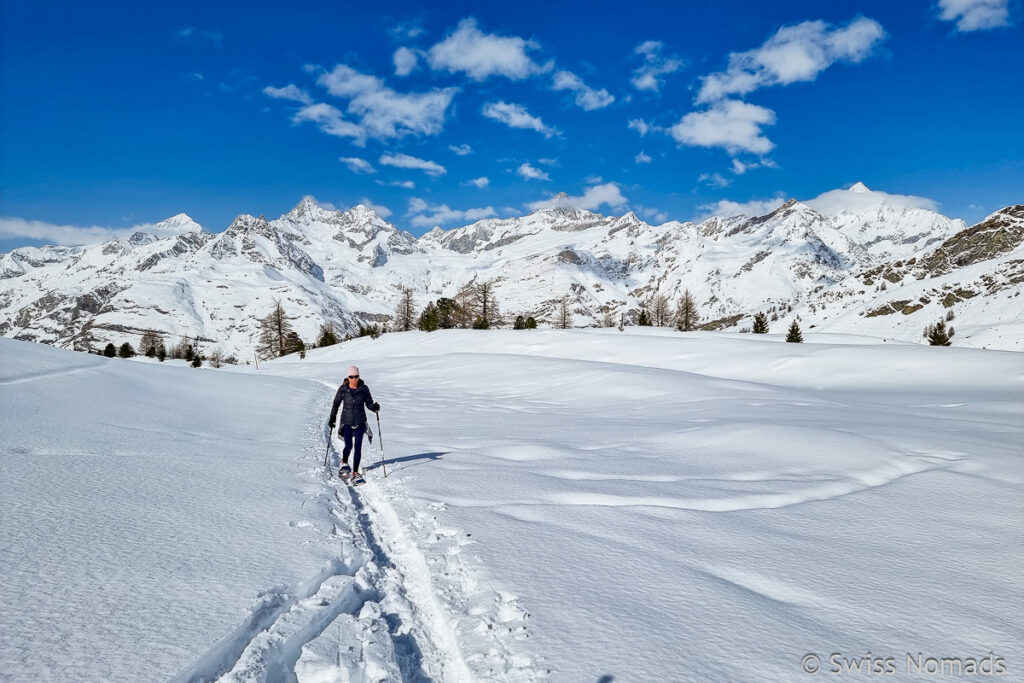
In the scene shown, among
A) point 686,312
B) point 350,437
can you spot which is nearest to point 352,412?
point 350,437

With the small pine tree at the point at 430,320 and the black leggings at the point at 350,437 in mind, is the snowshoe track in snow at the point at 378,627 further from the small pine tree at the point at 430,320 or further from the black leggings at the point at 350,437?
the small pine tree at the point at 430,320

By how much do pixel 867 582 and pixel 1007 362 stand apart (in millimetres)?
20231

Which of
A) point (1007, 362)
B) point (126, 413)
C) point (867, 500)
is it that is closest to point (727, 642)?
point (867, 500)

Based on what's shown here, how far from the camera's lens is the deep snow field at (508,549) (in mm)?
3240

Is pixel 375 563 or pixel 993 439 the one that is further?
pixel 993 439

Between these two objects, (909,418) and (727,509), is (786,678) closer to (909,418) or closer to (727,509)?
(727,509)

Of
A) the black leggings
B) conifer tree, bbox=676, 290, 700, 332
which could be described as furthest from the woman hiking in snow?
conifer tree, bbox=676, 290, 700, 332

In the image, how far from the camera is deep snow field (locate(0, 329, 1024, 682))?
324cm

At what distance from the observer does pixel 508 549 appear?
4.94m

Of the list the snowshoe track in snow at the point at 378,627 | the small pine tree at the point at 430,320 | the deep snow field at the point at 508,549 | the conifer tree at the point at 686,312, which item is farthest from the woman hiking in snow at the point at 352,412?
the conifer tree at the point at 686,312

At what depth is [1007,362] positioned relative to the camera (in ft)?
57.2

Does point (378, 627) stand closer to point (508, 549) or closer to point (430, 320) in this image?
point (508, 549)

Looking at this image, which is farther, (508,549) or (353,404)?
(353,404)

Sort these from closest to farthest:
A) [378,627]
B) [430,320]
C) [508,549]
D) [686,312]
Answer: [378,627], [508,549], [430,320], [686,312]
